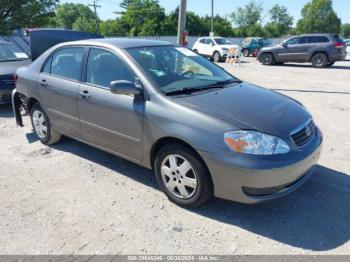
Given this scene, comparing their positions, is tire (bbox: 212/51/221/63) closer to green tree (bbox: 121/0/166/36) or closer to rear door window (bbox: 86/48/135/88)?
rear door window (bbox: 86/48/135/88)

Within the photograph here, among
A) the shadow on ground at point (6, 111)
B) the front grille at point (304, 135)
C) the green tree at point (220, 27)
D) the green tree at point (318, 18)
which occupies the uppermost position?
the green tree at point (318, 18)

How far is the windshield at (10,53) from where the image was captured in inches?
348

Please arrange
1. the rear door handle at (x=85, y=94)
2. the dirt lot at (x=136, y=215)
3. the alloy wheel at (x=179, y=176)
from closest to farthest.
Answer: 1. the dirt lot at (x=136, y=215)
2. the alloy wheel at (x=179, y=176)
3. the rear door handle at (x=85, y=94)

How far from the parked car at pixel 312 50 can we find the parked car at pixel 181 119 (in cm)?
1482

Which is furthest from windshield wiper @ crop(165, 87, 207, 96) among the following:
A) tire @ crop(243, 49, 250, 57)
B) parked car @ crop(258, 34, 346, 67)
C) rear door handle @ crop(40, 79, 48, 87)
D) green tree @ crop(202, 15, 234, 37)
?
green tree @ crop(202, 15, 234, 37)

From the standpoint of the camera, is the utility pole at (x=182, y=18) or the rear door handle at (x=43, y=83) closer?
the rear door handle at (x=43, y=83)

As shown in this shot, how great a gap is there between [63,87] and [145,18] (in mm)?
58092

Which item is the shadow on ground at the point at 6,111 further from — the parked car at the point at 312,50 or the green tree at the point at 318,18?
the green tree at the point at 318,18

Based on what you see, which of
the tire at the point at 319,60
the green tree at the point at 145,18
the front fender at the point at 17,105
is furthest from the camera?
the green tree at the point at 145,18

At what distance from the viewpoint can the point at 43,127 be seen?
534 centimetres

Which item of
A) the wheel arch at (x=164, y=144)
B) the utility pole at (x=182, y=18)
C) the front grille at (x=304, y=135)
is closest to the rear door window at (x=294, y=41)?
the utility pole at (x=182, y=18)

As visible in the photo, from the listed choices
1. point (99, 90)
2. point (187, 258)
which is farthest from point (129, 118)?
point (187, 258)

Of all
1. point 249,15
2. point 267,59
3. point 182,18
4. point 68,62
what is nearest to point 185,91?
point 68,62

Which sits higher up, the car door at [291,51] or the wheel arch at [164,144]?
the car door at [291,51]
